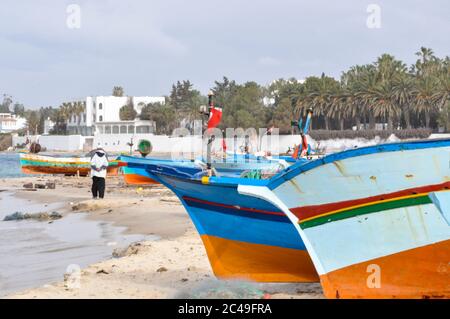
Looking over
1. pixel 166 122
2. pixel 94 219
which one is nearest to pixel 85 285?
pixel 94 219

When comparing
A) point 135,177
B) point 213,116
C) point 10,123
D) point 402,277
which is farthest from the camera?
point 10,123

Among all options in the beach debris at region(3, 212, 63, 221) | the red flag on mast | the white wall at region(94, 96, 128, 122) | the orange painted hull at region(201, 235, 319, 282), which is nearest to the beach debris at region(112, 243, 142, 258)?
the orange painted hull at region(201, 235, 319, 282)

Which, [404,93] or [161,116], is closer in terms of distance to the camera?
[404,93]

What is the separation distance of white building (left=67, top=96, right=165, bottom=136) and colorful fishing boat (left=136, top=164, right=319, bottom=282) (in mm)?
95310

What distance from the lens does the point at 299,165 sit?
332 inches

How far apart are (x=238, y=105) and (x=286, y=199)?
283 feet

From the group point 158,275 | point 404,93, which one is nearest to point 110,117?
point 404,93

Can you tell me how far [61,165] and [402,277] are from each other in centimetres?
3495

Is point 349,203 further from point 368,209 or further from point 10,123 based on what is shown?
point 10,123

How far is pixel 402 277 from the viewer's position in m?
8.34

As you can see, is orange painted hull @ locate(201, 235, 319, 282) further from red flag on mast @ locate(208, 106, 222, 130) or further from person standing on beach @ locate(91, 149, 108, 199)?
person standing on beach @ locate(91, 149, 108, 199)

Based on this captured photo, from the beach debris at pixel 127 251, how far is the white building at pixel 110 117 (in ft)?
303

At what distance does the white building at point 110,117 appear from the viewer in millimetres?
105812
